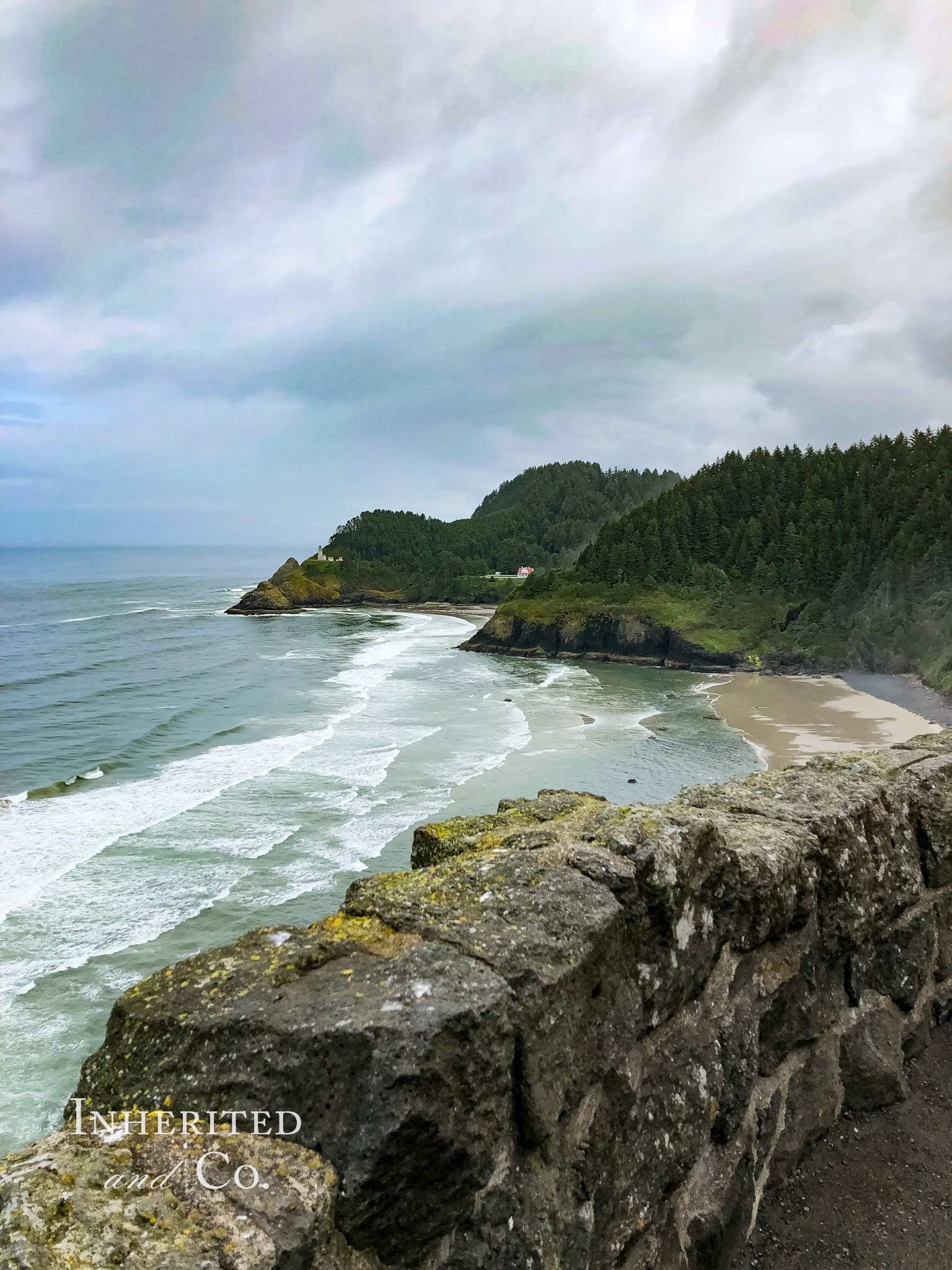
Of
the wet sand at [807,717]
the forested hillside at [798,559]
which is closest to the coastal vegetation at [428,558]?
the forested hillside at [798,559]

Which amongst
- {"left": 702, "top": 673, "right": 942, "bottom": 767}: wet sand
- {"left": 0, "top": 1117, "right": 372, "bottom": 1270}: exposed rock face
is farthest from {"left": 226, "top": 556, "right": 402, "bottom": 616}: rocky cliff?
{"left": 0, "top": 1117, "right": 372, "bottom": 1270}: exposed rock face

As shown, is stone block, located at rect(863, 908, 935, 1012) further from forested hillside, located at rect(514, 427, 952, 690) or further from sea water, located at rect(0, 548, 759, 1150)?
forested hillside, located at rect(514, 427, 952, 690)

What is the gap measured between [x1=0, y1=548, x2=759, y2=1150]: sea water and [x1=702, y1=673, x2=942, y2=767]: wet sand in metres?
1.82

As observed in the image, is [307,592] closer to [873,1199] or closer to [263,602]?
[263,602]

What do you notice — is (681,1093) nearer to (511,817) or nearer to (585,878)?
(585,878)

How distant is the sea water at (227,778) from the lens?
14.7 metres

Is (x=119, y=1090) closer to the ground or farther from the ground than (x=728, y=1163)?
farther from the ground

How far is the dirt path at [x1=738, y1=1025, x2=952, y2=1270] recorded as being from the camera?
15.1 ft

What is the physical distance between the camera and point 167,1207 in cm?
268

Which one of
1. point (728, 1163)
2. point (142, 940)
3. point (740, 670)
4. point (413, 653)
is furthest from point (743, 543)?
Result: point (728, 1163)

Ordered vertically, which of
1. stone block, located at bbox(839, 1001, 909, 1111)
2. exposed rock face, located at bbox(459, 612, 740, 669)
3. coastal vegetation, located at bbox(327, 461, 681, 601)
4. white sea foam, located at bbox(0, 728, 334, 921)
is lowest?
white sea foam, located at bbox(0, 728, 334, 921)

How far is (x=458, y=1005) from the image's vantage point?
10.7ft

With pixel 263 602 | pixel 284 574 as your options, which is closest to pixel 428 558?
pixel 284 574

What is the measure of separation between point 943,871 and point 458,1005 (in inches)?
196
